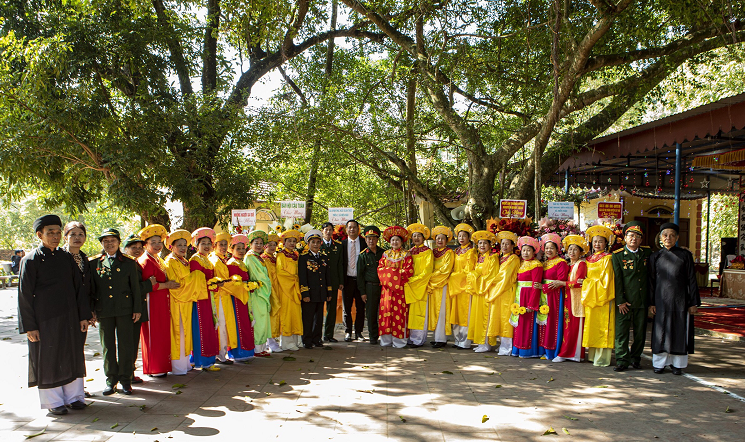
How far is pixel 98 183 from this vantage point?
33.3 ft

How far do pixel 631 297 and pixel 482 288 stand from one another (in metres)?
1.85

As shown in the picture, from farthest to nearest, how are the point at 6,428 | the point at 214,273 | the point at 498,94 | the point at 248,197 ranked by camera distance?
1. the point at 498,94
2. the point at 248,197
3. the point at 214,273
4. the point at 6,428

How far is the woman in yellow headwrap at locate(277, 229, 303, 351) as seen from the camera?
23.9 ft

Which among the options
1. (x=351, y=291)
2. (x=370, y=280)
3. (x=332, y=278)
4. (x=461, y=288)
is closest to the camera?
(x=461, y=288)

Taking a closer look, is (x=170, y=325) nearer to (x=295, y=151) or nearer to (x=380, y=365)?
Result: (x=380, y=365)

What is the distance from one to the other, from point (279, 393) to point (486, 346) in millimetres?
3292

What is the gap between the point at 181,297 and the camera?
582 centimetres

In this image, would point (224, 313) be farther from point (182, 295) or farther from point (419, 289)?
point (419, 289)

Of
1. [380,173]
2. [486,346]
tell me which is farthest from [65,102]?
[486,346]

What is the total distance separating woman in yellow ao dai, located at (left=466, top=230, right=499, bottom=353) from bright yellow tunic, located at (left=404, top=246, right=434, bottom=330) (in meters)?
0.61

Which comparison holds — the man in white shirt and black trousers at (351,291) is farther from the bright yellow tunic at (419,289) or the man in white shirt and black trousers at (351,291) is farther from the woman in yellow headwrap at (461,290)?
the woman in yellow headwrap at (461,290)

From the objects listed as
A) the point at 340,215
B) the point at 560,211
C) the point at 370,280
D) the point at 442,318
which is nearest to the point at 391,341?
the point at 442,318

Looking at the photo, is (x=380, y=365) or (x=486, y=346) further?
(x=486, y=346)

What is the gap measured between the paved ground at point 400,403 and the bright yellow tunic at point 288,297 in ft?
2.14
